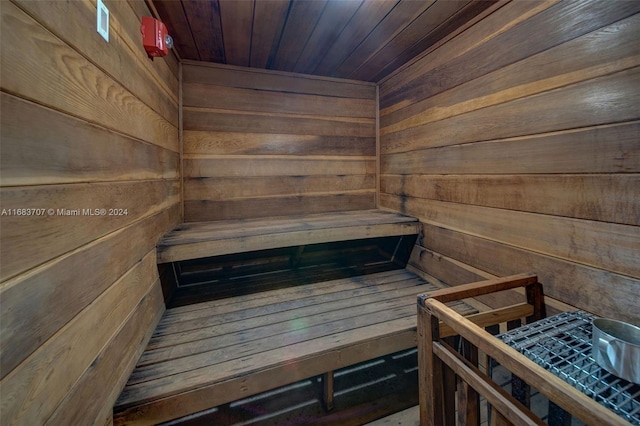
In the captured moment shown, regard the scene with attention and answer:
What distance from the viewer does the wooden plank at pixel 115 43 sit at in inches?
23.8

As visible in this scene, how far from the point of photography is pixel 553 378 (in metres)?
0.58

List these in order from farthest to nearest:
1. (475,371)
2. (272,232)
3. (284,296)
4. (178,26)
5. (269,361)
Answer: (284,296) < (272,232) < (178,26) < (269,361) < (475,371)

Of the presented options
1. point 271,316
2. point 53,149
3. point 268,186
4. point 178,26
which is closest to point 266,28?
point 178,26

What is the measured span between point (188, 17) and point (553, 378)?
2067 mm

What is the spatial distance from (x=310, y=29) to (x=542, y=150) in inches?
54.1

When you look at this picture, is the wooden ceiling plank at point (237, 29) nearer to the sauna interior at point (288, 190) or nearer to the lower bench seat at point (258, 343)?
the sauna interior at point (288, 190)

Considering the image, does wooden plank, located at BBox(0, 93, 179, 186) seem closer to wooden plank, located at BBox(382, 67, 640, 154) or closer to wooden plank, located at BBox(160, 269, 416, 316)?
wooden plank, located at BBox(160, 269, 416, 316)

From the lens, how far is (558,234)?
111cm

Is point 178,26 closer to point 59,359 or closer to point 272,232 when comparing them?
point 272,232

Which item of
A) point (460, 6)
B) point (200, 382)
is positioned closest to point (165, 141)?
point (200, 382)

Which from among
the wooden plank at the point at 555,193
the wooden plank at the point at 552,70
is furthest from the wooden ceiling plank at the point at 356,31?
the wooden plank at the point at 555,193

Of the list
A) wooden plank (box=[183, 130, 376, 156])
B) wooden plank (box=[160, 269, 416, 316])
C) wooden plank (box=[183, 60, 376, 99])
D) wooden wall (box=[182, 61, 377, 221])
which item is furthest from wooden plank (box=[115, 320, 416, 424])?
wooden plank (box=[183, 60, 376, 99])

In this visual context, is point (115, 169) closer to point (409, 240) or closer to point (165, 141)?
point (165, 141)

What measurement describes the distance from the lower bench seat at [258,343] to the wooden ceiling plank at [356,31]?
64.9 inches
